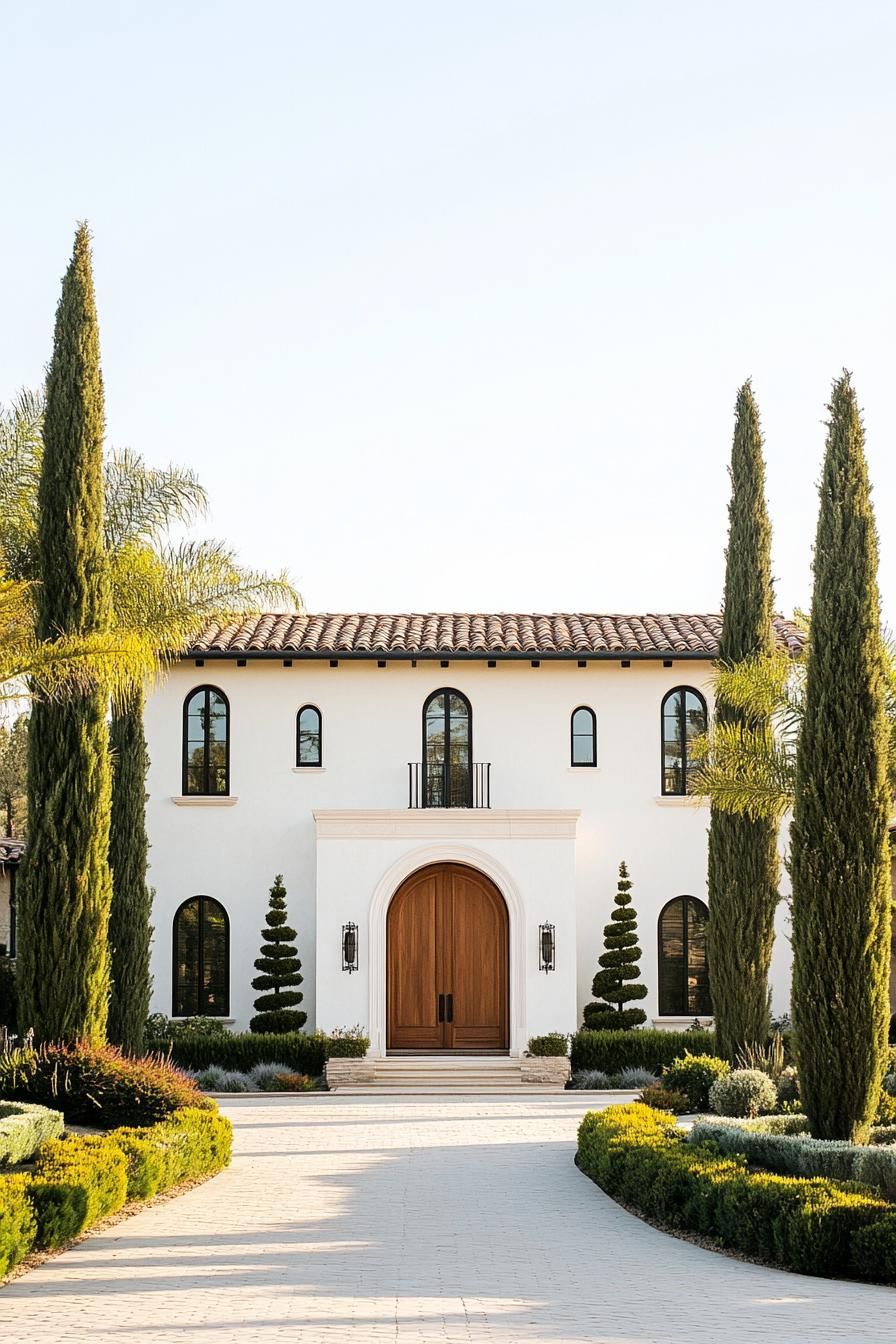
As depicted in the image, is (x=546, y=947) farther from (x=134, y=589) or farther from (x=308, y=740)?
(x=134, y=589)

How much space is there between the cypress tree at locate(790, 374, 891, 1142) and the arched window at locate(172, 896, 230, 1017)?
539 inches

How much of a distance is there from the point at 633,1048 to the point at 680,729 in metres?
5.80

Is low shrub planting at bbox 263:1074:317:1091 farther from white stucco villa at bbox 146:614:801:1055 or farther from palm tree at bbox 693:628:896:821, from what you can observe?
palm tree at bbox 693:628:896:821

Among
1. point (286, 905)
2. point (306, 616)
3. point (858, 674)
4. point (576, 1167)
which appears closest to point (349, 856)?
point (286, 905)

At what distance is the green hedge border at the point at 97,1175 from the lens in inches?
366

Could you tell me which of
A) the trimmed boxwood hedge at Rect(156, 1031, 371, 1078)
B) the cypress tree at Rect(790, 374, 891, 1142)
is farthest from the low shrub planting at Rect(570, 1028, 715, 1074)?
the cypress tree at Rect(790, 374, 891, 1142)

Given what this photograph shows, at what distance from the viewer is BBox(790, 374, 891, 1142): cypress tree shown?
1312cm

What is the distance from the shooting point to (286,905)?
25219mm

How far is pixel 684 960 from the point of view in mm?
25312

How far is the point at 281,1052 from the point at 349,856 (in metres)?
3.29

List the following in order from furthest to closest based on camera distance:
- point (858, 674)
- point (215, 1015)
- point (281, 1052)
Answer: point (215, 1015) → point (281, 1052) → point (858, 674)

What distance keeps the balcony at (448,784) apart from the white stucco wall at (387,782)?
16cm

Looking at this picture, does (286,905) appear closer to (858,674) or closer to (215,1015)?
Answer: (215,1015)

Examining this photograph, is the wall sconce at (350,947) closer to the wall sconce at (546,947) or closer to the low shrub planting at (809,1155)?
the wall sconce at (546,947)
